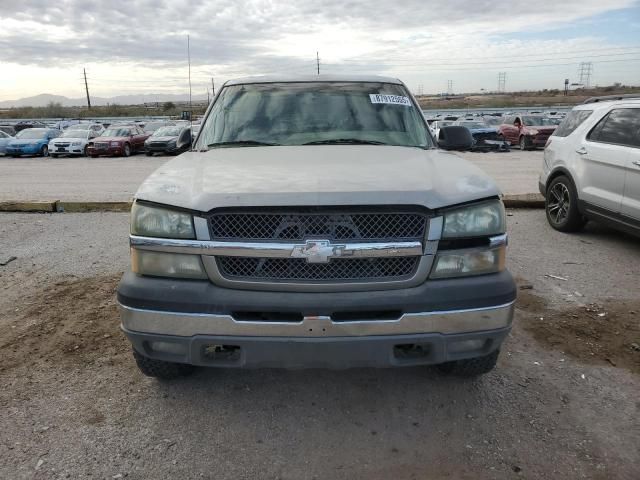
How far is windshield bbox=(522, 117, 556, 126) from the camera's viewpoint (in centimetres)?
2528

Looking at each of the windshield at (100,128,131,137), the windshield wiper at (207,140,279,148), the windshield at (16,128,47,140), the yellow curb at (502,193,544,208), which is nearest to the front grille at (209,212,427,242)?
the windshield wiper at (207,140,279,148)

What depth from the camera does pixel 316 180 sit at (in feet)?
9.19

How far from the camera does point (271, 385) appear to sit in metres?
3.42

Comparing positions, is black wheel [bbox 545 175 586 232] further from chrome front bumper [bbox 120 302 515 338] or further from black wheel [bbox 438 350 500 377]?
chrome front bumper [bbox 120 302 515 338]

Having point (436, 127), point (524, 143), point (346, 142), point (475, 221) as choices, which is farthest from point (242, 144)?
point (524, 143)

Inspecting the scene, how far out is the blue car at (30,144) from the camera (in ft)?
83.9

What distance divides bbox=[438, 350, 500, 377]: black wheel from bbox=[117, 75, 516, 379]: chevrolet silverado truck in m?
0.44

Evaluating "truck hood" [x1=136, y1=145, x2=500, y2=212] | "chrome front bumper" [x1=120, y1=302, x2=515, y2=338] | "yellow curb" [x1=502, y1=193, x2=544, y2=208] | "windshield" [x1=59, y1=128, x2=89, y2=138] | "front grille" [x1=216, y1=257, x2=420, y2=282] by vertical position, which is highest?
"truck hood" [x1=136, y1=145, x2=500, y2=212]

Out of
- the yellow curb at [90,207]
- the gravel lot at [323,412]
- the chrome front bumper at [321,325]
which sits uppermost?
the chrome front bumper at [321,325]

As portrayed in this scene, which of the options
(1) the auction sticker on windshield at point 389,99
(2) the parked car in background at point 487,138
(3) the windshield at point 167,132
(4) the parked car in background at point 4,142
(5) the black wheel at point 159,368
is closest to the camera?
(5) the black wheel at point 159,368

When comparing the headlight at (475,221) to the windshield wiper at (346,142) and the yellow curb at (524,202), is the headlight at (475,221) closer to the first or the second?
the windshield wiper at (346,142)

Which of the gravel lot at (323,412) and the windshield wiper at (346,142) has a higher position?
the windshield wiper at (346,142)

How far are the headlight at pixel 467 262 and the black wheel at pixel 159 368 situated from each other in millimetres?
1664

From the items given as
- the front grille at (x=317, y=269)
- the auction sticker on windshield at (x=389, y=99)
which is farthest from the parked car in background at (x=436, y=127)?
the front grille at (x=317, y=269)
